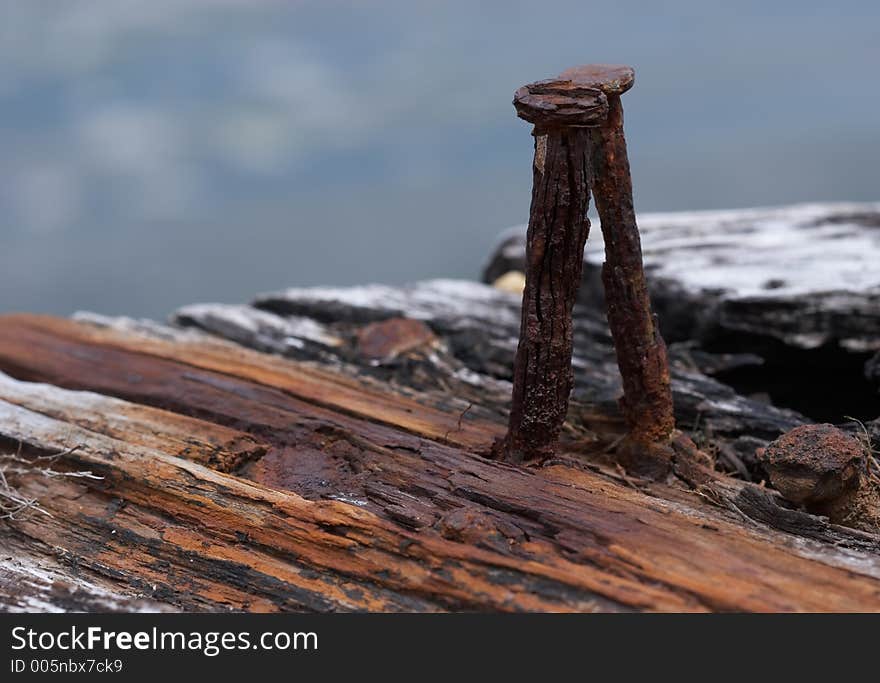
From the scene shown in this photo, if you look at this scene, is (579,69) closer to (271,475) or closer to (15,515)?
(271,475)

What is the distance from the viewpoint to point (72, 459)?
3756 millimetres

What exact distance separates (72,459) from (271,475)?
834 millimetres

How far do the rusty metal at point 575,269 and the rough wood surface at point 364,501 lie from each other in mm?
188

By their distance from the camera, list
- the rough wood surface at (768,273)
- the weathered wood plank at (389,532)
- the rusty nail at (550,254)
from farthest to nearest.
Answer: the rough wood surface at (768,273), the rusty nail at (550,254), the weathered wood plank at (389,532)

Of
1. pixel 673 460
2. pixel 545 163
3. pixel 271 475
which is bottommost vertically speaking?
pixel 271 475

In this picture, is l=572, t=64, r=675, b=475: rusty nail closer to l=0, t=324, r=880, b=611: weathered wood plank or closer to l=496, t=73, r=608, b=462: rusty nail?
l=496, t=73, r=608, b=462: rusty nail

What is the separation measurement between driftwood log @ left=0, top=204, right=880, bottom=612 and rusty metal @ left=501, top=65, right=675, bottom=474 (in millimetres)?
172

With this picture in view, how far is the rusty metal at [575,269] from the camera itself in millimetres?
3076

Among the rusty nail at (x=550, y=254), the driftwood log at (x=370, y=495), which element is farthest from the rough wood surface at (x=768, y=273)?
the rusty nail at (x=550, y=254)

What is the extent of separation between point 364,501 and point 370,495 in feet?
0.14

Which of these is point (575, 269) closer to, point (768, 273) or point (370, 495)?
point (370, 495)

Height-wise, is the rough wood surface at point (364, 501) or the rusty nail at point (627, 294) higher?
the rusty nail at point (627, 294)

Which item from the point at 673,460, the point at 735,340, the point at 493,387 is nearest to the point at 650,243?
the point at 735,340

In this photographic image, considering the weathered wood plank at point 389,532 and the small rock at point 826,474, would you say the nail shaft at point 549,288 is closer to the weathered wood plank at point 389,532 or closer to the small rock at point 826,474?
the weathered wood plank at point 389,532
